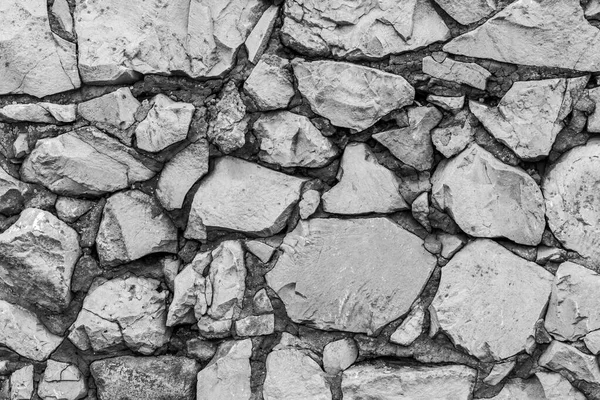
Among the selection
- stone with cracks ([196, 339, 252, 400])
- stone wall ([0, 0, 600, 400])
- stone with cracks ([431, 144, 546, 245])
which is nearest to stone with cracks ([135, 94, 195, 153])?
stone wall ([0, 0, 600, 400])

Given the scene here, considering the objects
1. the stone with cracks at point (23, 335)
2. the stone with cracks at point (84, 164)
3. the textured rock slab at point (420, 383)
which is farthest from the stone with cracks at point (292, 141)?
the stone with cracks at point (23, 335)

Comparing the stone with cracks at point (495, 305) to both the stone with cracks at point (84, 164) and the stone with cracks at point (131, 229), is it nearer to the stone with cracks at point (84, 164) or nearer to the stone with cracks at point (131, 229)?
the stone with cracks at point (131, 229)

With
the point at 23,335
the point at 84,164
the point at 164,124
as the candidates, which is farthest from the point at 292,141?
the point at 23,335

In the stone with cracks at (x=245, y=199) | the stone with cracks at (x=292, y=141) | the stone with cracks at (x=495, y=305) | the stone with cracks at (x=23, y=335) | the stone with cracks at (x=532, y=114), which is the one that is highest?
the stone with cracks at (x=532, y=114)

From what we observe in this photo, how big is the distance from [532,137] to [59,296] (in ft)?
4.08

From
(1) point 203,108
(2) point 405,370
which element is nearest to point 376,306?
(2) point 405,370

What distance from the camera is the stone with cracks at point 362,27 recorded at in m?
1.73

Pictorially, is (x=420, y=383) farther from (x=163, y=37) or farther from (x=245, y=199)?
(x=163, y=37)

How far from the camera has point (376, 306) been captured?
1.75 m

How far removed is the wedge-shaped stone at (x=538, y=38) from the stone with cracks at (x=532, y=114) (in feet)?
0.17

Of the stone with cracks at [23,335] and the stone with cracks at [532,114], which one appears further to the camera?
the stone with cracks at [23,335]

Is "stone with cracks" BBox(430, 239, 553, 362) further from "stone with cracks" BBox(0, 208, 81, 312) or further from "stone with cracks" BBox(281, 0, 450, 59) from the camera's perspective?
"stone with cracks" BBox(0, 208, 81, 312)

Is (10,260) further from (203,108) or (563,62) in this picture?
(563,62)

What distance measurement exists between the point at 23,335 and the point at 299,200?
31.2 inches
